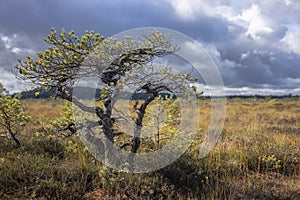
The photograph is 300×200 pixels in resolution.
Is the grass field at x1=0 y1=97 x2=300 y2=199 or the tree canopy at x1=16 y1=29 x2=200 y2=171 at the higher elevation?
the tree canopy at x1=16 y1=29 x2=200 y2=171

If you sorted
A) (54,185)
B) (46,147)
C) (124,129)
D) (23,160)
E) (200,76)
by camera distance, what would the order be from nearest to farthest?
(54,185)
(200,76)
(23,160)
(124,129)
(46,147)

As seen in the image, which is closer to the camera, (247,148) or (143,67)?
(143,67)

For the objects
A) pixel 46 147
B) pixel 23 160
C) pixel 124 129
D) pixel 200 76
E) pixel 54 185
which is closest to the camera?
pixel 54 185

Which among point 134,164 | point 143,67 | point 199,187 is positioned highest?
point 143,67

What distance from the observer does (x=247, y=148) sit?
6.48m

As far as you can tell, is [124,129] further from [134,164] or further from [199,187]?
[199,187]

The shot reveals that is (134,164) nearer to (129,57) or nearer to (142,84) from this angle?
(142,84)

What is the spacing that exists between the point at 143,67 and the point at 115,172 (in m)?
1.83

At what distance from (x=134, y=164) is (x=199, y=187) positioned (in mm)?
1198

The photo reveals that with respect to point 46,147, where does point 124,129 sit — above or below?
above

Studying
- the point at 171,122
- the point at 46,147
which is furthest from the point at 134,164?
the point at 46,147

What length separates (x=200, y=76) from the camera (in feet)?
14.5

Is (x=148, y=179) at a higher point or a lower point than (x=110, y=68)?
lower

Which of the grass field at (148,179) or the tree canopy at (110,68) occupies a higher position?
the tree canopy at (110,68)
